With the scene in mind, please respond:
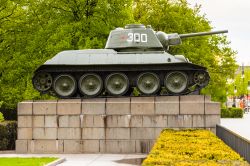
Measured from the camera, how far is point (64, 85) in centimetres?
2220

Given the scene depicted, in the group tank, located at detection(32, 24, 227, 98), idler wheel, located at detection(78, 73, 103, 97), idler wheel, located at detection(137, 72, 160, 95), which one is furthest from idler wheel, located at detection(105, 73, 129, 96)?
idler wheel, located at detection(137, 72, 160, 95)

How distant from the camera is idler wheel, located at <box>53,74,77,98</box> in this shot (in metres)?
22.1

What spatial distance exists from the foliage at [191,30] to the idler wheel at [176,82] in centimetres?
2042

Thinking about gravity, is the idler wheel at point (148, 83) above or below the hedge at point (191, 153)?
above

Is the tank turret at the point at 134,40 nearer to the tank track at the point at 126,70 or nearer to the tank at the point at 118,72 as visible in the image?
the tank at the point at 118,72

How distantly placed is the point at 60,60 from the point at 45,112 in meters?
2.48

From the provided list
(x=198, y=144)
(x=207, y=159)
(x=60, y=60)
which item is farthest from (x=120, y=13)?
(x=207, y=159)

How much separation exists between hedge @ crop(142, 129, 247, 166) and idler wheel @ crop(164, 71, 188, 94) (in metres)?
6.85

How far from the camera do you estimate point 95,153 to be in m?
20.2

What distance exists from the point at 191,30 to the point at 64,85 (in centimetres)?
2417

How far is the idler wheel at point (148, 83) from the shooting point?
871 inches

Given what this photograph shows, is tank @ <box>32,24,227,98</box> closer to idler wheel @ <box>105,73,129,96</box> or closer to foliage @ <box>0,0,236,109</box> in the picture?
idler wheel @ <box>105,73,129,96</box>

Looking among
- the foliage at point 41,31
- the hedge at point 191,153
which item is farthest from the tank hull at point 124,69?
the foliage at point 41,31

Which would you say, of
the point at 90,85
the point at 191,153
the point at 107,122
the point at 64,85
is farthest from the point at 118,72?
the point at 191,153
